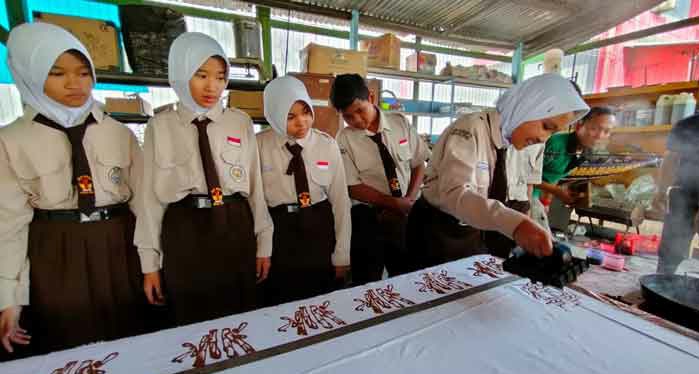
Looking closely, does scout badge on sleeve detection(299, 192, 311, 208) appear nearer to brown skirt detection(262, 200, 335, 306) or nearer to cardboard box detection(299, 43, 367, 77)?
brown skirt detection(262, 200, 335, 306)

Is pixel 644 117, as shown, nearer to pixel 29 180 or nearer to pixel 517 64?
pixel 517 64

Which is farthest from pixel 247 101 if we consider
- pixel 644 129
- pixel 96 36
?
pixel 644 129

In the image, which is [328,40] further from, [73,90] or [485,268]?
[485,268]

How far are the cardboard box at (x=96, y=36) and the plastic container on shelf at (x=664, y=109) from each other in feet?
15.2

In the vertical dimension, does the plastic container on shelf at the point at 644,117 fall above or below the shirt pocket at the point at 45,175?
above

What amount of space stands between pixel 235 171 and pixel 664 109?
13.3 ft

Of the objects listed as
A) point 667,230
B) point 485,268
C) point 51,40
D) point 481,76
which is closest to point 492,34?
point 481,76

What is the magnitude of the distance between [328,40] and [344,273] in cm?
325

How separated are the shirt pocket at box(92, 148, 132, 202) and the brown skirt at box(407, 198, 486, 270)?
3.75 feet

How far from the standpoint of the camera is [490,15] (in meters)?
3.13

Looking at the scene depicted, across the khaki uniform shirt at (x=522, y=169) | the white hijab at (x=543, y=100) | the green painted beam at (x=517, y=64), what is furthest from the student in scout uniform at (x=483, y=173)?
the green painted beam at (x=517, y=64)

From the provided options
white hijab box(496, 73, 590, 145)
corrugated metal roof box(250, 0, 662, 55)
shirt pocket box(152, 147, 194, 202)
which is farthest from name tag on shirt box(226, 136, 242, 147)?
corrugated metal roof box(250, 0, 662, 55)

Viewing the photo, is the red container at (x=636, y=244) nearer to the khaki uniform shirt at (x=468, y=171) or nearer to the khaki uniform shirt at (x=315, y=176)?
the khaki uniform shirt at (x=468, y=171)

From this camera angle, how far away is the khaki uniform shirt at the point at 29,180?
0.91 metres
